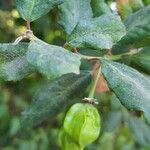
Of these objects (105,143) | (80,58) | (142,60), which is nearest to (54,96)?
(142,60)

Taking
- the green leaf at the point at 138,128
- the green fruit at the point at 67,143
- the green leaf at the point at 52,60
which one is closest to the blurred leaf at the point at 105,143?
the green leaf at the point at 138,128

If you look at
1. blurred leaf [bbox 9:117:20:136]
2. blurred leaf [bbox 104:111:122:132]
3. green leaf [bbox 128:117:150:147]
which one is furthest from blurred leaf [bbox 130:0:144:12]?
blurred leaf [bbox 9:117:20:136]

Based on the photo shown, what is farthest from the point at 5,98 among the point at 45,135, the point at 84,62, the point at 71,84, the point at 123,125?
the point at 71,84

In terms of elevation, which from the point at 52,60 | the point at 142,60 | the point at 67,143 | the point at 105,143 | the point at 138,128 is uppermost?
the point at 52,60

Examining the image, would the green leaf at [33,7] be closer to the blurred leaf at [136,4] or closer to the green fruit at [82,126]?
the green fruit at [82,126]

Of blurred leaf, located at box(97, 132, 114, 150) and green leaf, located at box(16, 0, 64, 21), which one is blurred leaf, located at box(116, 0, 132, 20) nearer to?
green leaf, located at box(16, 0, 64, 21)

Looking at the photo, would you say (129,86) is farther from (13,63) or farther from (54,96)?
(54,96)

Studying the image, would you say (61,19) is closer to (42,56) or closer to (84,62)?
(42,56)
